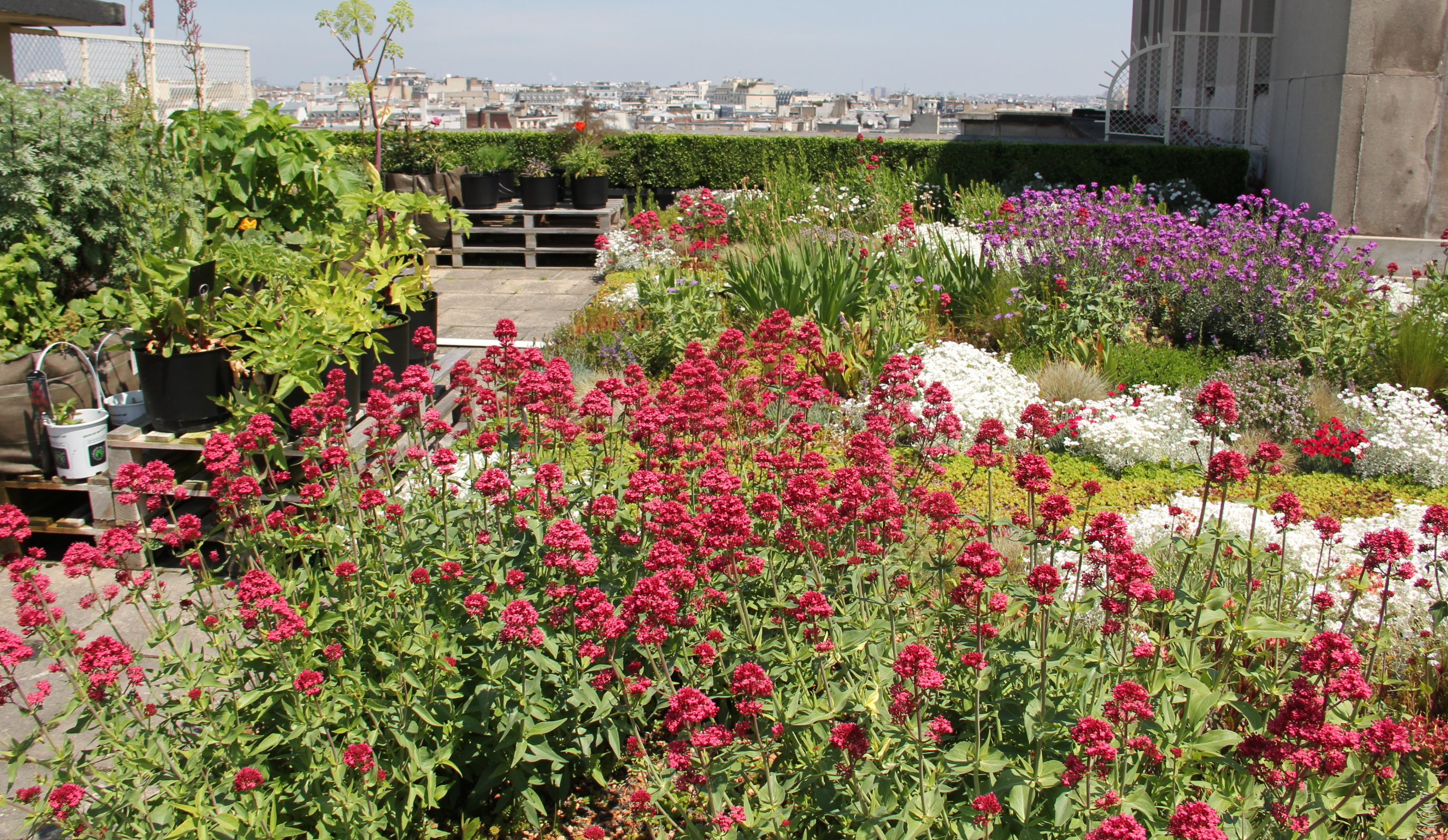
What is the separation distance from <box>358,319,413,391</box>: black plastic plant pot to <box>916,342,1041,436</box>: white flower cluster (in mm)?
3028

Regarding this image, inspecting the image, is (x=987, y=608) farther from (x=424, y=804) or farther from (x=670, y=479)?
(x=424, y=804)

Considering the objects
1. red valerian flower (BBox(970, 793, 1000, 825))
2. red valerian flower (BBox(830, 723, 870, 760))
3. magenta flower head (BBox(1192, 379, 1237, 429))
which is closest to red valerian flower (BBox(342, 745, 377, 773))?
Result: red valerian flower (BBox(830, 723, 870, 760))

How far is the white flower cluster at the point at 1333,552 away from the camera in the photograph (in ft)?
11.3

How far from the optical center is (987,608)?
2240mm

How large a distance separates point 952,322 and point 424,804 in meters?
5.78

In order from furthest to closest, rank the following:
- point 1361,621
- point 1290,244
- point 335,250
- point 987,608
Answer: point 1290,244
point 335,250
point 1361,621
point 987,608

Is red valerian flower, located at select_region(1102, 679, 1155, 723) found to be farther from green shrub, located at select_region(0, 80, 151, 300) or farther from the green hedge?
the green hedge

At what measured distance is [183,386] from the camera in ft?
14.8

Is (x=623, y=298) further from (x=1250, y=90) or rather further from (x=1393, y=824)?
(x=1250, y=90)

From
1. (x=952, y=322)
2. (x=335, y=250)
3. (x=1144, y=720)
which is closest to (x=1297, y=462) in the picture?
(x=952, y=322)

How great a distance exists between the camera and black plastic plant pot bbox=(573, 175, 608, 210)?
441 inches

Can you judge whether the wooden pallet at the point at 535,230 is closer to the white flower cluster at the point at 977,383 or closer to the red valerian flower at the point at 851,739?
the white flower cluster at the point at 977,383

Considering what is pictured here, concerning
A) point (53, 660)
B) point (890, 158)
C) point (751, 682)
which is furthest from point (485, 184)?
point (751, 682)

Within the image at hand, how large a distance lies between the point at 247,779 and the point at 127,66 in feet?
43.8
